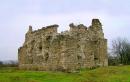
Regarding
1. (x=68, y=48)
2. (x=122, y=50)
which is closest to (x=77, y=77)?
(x=68, y=48)

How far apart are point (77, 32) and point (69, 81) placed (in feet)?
47.9

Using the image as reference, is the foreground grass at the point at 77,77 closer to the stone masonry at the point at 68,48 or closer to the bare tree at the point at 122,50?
the stone masonry at the point at 68,48

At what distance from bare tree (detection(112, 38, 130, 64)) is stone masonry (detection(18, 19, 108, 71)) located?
23.0 meters

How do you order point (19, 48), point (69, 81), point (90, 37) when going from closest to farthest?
point (69, 81) → point (90, 37) → point (19, 48)

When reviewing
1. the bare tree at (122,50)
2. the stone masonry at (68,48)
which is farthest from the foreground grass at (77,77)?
the bare tree at (122,50)

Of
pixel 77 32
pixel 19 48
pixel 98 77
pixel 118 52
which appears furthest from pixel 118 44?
pixel 98 77

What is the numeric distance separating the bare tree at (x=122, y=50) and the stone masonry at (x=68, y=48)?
2296 cm

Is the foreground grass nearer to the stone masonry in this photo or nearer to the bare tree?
the stone masonry

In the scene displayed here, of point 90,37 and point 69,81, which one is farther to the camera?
point 90,37

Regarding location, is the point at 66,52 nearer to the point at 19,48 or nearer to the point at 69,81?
the point at 69,81

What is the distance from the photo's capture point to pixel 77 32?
142 feet

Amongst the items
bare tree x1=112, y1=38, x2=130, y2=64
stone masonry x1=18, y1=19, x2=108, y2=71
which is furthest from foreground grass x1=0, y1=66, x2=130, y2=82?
bare tree x1=112, y1=38, x2=130, y2=64

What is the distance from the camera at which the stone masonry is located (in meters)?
41.6

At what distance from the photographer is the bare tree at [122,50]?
226 feet
